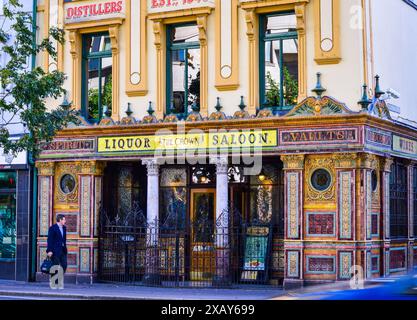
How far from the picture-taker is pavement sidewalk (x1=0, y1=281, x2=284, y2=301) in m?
22.0

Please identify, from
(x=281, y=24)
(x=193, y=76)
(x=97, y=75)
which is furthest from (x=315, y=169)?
(x=97, y=75)

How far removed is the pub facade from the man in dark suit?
2.29 meters

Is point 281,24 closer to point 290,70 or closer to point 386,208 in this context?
point 290,70

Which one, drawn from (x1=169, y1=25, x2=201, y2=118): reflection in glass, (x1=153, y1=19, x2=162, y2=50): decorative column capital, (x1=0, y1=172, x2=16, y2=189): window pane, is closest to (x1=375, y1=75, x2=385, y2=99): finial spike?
(x1=169, y1=25, x2=201, y2=118): reflection in glass

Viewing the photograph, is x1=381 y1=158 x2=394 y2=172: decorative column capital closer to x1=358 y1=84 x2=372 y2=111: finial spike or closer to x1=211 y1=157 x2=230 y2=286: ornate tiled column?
x1=358 y1=84 x2=372 y2=111: finial spike

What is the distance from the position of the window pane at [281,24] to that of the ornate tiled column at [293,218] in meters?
3.59

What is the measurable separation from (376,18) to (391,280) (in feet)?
46.5

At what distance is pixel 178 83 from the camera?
2631cm

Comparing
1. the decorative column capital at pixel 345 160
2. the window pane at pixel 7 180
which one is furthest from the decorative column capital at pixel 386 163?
the window pane at pixel 7 180

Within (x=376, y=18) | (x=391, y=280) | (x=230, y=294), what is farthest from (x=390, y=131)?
(x=391, y=280)

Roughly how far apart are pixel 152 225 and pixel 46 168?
3.96 metres

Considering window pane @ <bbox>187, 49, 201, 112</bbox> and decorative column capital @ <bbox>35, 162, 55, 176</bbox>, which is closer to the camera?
window pane @ <bbox>187, 49, 201, 112</bbox>

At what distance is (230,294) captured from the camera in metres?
22.7
